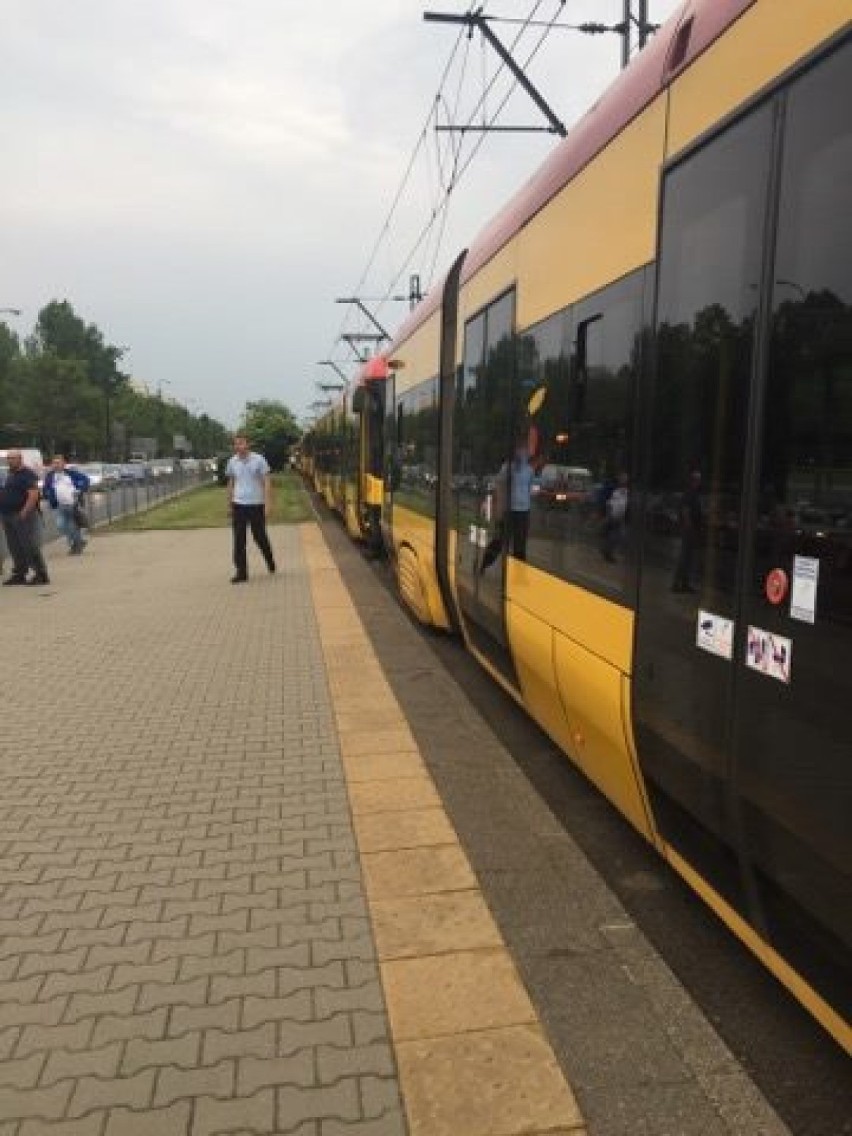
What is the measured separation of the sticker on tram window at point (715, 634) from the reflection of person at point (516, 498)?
2.33 meters

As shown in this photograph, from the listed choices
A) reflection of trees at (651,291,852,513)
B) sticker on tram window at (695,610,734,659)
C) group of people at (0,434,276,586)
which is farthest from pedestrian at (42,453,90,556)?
sticker on tram window at (695,610,734,659)

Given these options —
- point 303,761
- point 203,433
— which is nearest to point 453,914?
point 303,761

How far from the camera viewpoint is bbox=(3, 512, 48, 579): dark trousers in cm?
1441

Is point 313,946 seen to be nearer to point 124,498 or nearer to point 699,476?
point 699,476

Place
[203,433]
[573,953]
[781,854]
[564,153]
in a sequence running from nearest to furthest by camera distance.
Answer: [781,854] → [573,953] → [564,153] → [203,433]

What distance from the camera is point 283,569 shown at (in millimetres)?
16016

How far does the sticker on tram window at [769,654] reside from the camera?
268 cm

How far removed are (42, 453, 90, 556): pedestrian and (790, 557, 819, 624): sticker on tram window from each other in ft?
57.2

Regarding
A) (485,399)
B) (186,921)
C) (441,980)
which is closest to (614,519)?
(441,980)

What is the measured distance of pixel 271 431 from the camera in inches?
2965

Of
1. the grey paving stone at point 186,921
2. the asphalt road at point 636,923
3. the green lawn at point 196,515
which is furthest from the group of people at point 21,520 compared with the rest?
the green lawn at point 196,515

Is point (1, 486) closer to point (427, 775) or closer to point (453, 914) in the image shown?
point (427, 775)

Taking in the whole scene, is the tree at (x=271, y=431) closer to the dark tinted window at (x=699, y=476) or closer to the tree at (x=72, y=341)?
the tree at (x=72, y=341)

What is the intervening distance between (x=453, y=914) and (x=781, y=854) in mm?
1522
